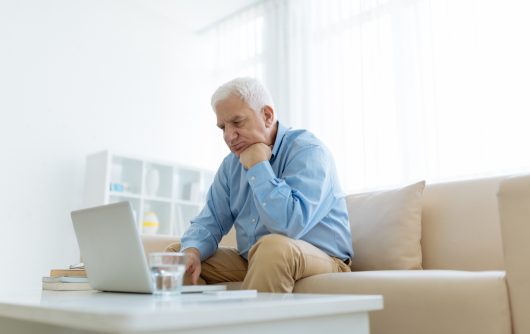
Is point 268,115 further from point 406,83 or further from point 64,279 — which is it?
point 406,83

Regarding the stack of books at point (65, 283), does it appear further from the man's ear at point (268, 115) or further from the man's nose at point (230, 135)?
the man's ear at point (268, 115)

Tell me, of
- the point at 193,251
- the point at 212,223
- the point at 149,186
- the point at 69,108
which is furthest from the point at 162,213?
the point at 193,251

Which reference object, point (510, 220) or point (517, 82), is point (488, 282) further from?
point (517, 82)

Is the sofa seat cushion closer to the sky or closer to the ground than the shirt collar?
closer to the ground

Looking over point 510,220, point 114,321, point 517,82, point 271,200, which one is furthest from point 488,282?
point 517,82

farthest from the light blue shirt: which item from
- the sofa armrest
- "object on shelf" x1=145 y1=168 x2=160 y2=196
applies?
"object on shelf" x1=145 y1=168 x2=160 y2=196

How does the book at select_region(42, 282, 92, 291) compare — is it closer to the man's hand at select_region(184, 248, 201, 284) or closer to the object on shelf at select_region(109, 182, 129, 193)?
the man's hand at select_region(184, 248, 201, 284)

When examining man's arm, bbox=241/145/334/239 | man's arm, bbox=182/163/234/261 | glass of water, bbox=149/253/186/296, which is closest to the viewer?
glass of water, bbox=149/253/186/296

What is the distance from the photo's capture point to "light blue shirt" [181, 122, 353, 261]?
1472 mm

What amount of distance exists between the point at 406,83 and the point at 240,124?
207cm

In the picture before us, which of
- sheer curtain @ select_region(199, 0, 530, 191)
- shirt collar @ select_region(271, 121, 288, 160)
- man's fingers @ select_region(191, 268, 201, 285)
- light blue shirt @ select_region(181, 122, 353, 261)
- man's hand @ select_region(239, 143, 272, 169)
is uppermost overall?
sheer curtain @ select_region(199, 0, 530, 191)

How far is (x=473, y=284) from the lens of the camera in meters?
1.17

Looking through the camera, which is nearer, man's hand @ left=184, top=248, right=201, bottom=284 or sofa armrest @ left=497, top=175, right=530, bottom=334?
sofa armrest @ left=497, top=175, right=530, bottom=334

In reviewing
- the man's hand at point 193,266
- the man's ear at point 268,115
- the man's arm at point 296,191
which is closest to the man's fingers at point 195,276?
the man's hand at point 193,266
